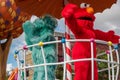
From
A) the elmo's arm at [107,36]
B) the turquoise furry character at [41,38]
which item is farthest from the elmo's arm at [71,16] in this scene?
the turquoise furry character at [41,38]

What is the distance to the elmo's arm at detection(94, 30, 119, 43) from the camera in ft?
14.1

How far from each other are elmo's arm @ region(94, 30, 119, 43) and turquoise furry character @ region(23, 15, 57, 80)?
590 millimetres

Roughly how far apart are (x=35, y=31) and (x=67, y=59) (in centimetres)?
96

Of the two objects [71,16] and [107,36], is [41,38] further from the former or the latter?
[71,16]

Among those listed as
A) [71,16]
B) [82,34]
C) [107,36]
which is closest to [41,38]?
[82,34]

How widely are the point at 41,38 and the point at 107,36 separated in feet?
2.71

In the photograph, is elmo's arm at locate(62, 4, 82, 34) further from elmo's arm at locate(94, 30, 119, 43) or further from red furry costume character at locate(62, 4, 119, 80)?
elmo's arm at locate(94, 30, 119, 43)

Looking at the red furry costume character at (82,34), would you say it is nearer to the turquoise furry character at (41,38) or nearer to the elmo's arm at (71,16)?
the elmo's arm at (71,16)

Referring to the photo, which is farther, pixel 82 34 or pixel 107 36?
pixel 107 36

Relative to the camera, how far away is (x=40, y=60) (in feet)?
14.8

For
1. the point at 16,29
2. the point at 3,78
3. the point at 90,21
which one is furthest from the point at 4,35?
the point at 90,21

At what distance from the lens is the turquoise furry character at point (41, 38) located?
4410 mm

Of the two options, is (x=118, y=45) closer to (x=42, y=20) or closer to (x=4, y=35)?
(x=42, y=20)

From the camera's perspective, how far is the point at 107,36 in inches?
171
